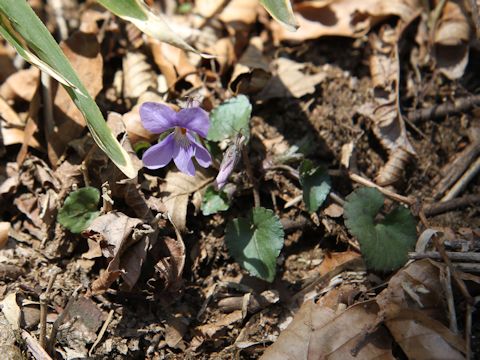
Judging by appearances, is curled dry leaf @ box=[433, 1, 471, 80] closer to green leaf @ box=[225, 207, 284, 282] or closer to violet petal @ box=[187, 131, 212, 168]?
green leaf @ box=[225, 207, 284, 282]

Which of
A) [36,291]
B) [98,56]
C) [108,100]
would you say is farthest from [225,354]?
[98,56]

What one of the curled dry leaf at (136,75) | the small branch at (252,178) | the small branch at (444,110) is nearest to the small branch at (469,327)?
the small branch at (252,178)

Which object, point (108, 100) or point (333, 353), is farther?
point (108, 100)

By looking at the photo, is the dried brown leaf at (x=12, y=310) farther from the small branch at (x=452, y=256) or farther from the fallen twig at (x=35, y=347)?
the small branch at (x=452, y=256)

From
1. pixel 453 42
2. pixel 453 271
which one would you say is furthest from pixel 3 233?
pixel 453 42

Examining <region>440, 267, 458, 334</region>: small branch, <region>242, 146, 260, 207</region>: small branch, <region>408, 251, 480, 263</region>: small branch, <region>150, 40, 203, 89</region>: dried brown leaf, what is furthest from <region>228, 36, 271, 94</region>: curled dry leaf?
<region>440, 267, 458, 334</region>: small branch

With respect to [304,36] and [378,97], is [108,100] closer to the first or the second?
[304,36]
